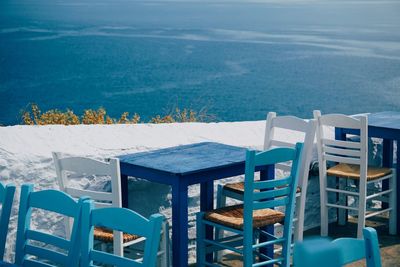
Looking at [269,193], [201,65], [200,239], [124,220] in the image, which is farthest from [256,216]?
[201,65]

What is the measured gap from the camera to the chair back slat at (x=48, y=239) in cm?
336

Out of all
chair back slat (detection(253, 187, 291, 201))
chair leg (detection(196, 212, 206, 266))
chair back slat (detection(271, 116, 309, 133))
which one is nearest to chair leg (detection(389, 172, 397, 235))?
chair back slat (detection(271, 116, 309, 133))

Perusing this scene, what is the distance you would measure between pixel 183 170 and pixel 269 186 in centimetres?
46

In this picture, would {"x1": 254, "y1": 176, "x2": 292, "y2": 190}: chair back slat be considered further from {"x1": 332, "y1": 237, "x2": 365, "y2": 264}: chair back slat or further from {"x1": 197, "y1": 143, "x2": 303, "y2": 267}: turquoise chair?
{"x1": 332, "y1": 237, "x2": 365, "y2": 264}: chair back slat

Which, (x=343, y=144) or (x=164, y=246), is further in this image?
(x=343, y=144)

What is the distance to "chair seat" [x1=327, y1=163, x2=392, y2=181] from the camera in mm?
5793

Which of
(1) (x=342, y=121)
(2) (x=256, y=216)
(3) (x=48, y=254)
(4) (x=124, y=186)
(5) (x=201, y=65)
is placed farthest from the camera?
(5) (x=201, y=65)

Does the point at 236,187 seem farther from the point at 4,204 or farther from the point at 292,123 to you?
the point at 4,204

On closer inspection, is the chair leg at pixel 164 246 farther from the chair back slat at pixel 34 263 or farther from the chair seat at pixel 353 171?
the chair seat at pixel 353 171

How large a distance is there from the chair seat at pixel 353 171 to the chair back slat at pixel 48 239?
2.80 metres

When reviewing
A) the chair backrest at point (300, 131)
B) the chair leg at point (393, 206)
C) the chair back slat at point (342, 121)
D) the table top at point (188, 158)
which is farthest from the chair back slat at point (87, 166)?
the chair leg at point (393, 206)

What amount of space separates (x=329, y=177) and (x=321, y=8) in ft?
364

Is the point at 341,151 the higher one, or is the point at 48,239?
the point at 48,239

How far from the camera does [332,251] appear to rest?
1.89m
